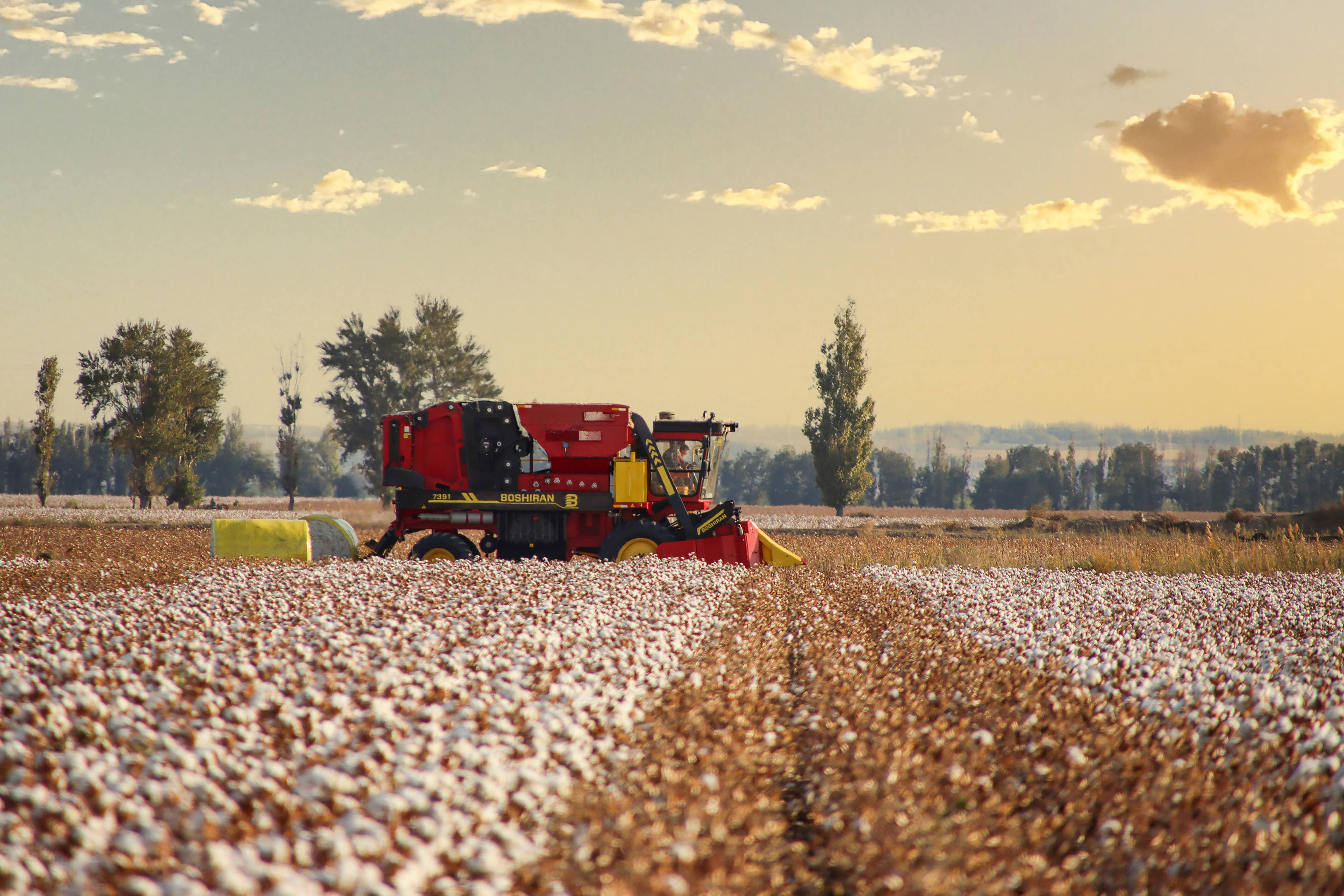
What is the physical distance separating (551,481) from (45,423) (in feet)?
174

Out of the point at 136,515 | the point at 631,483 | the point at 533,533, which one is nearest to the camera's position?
the point at 631,483

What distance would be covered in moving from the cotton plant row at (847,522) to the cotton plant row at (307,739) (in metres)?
30.9

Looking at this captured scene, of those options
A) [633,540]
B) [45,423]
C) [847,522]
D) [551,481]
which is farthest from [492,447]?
[45,423]

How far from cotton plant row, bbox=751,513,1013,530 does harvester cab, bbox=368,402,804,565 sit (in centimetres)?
2202

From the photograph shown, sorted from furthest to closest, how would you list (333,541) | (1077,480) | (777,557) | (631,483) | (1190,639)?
(1077,480), (333,541), (777,557), (631,483), (1190,639)

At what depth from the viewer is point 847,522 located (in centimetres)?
4497

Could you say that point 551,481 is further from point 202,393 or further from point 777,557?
point 202,393

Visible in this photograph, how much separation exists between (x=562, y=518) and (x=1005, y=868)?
40.8ft

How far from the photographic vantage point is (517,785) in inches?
168

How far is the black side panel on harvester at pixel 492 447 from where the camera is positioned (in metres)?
15.7

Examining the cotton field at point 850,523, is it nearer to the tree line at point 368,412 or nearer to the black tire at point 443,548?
the tree line at point 368,412

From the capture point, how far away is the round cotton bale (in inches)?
641

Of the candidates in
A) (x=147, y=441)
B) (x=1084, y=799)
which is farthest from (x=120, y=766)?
(x=147, y=441)

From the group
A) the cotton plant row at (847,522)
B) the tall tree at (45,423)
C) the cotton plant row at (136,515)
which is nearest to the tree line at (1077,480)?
the cotton plant row at (847,522)
